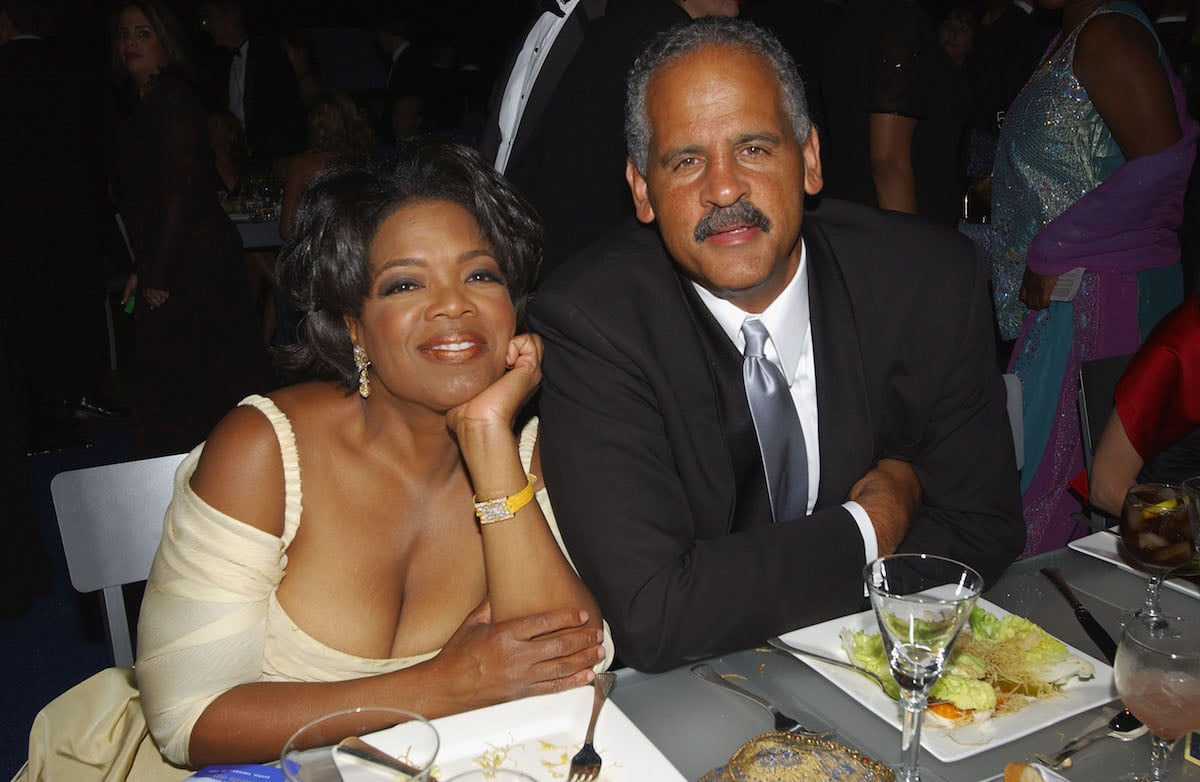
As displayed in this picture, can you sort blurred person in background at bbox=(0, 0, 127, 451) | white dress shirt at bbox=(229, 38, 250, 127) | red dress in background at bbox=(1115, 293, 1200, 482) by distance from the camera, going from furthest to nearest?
white dress shirt at bbox=(229, 38, 250, 127), blurred person in background at bbox=(0, 0, 127, 451), red dress in background at bbox=(1115, 293, 1200, 482)

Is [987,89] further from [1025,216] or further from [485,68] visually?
[485,68]

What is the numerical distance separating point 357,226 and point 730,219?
0.70 meters

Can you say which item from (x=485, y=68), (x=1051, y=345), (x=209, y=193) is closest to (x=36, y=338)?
(x=209, y=193)

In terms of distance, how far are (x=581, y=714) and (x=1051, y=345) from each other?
2.50m

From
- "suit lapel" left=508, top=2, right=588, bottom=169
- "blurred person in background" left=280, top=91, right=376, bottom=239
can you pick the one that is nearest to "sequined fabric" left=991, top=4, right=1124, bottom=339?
"suit lapel" left=508, top=2, right=588, bottom=169

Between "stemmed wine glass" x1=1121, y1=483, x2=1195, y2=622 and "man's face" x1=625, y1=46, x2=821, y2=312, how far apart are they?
30.0 inches

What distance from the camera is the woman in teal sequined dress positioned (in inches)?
116

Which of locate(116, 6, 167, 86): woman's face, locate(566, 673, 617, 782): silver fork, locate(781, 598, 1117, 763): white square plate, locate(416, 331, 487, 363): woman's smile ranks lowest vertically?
locate(781, 598, 1117, 763): white square plate

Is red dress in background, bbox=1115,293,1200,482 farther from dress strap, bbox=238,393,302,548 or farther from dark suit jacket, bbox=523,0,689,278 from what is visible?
dress strap, bbox=238,393,302,548

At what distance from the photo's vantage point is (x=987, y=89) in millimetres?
5012

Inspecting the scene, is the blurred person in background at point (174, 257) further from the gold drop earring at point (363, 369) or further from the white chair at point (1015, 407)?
the white chair at point (1015, 407)

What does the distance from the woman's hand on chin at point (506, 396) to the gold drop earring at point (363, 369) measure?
0.18 metres

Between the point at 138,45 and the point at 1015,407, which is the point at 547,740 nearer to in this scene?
the point at 1015,407

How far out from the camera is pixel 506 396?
1.75m
